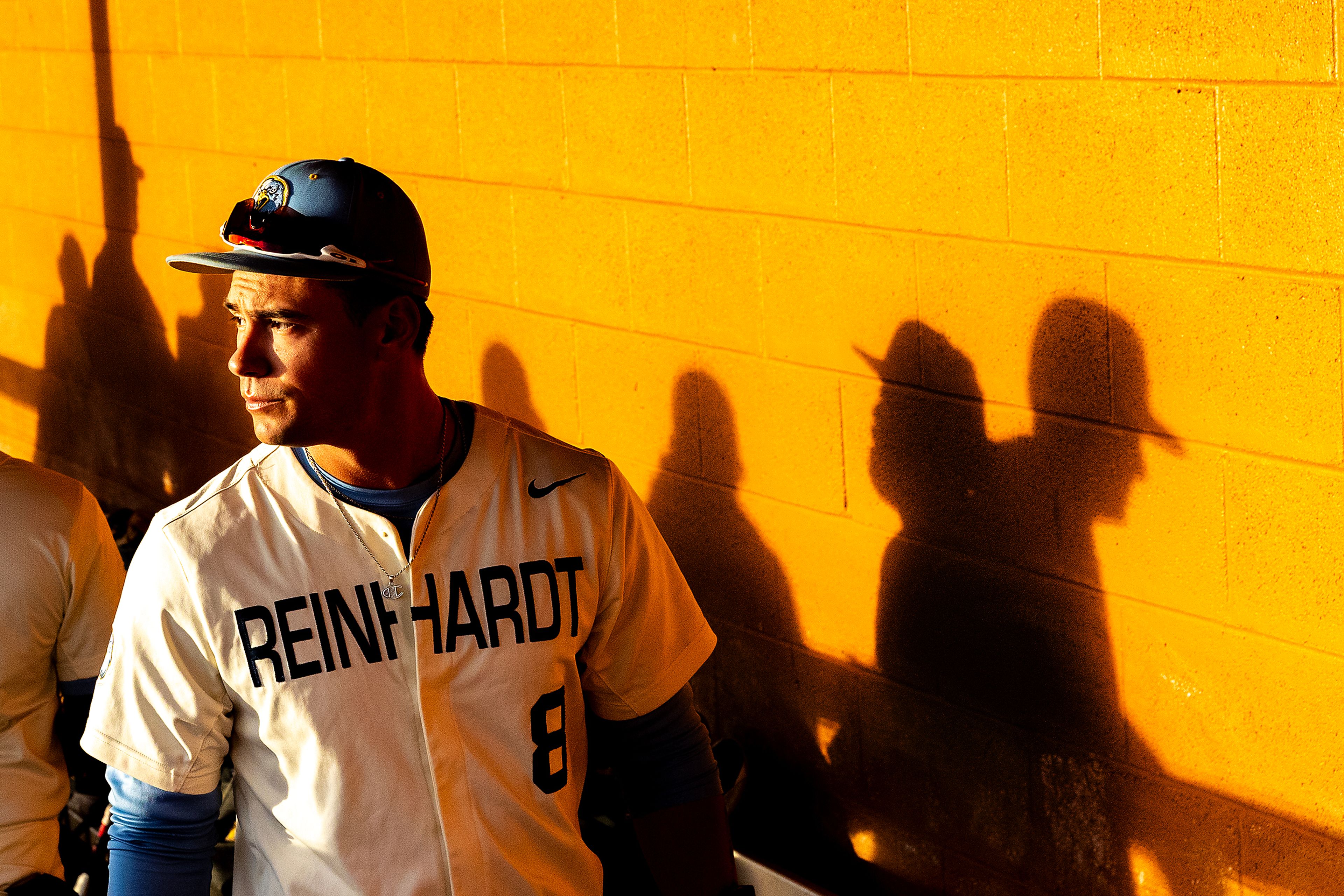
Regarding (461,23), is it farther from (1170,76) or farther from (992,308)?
(1170,76)

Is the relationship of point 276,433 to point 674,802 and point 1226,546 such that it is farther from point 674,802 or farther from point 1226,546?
point 1226,546

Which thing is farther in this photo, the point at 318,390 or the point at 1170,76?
the point at 1170,76

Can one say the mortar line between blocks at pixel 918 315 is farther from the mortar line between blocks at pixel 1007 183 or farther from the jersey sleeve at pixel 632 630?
the jersey sleeve at pixel 632 630

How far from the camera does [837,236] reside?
301 centimetres

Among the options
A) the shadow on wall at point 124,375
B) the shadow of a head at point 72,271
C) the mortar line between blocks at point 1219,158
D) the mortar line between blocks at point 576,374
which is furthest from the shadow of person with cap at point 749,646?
the shadow of a head at point 72,271

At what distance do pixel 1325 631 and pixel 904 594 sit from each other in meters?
0.88

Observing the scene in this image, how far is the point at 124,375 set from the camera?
570 centimetres

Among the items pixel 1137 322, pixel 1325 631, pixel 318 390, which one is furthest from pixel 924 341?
pixel 318 390

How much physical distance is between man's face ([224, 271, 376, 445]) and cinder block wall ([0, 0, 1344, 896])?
1.26 metres

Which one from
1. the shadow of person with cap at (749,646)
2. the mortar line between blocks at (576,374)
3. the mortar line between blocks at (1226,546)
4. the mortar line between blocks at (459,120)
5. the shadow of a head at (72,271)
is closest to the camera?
the mortar line between blocks at (1226,546)

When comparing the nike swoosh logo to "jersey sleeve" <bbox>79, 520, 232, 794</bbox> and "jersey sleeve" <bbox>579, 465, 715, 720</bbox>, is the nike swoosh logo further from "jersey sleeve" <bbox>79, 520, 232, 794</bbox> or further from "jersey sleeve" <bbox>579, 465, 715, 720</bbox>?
"jersey sleeve" <bbox>79, 520, 232, 794</bbox>

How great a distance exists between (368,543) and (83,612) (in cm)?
100

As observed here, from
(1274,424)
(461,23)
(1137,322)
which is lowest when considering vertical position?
(1274,424)

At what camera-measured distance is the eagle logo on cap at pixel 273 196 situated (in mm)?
2016
